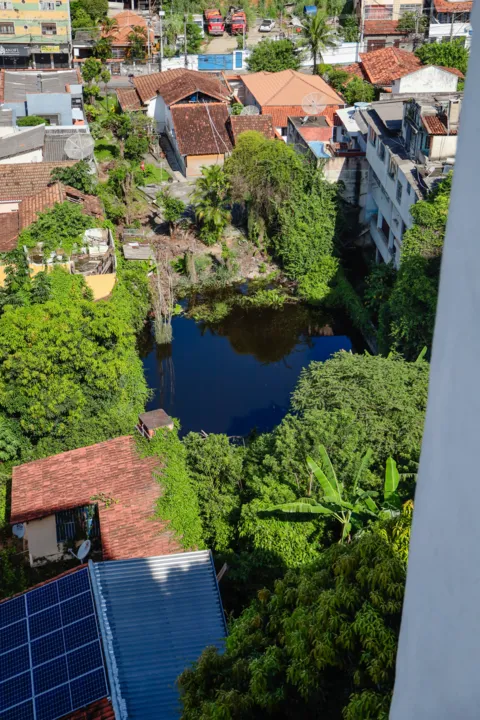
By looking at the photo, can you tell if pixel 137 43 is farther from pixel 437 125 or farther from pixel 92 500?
pixel 92 500

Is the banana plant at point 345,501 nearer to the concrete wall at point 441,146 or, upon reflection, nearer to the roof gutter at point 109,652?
the roof gutter at point 109,652

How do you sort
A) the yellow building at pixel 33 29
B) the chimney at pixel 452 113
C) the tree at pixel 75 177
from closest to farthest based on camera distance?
the chimney at pixel 452 113, the tree at pixel 75 177, the yellow building at pixel 33 29

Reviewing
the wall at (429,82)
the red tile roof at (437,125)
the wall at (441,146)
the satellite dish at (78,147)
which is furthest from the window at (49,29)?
the wall at (441,146)

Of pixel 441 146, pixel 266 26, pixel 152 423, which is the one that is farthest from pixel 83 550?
pixel 266 26

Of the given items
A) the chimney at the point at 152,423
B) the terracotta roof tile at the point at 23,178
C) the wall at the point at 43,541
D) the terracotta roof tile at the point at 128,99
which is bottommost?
the wall at the point at 43,541

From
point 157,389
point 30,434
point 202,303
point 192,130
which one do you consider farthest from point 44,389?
point 192,130

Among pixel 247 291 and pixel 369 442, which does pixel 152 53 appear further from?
pixel 369 442

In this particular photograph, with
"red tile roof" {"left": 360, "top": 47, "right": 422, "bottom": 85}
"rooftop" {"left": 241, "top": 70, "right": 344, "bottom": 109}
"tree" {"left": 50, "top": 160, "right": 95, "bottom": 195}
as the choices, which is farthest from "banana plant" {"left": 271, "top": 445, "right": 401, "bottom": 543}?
"red tile roof" {"left": 360, "top": 47, "right": 422, "bottom": 85}

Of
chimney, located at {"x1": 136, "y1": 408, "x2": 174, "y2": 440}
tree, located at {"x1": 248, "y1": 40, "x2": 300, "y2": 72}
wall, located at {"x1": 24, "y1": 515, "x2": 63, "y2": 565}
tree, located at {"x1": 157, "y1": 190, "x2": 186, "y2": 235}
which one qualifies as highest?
tree, located at {"x1": 248, "y1": 40, "x2": 300, "y2": 72}

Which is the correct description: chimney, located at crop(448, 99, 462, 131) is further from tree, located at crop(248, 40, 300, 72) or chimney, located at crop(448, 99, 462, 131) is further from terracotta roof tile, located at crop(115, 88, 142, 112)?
tree, located at crop(248, 40, 300, 72)
